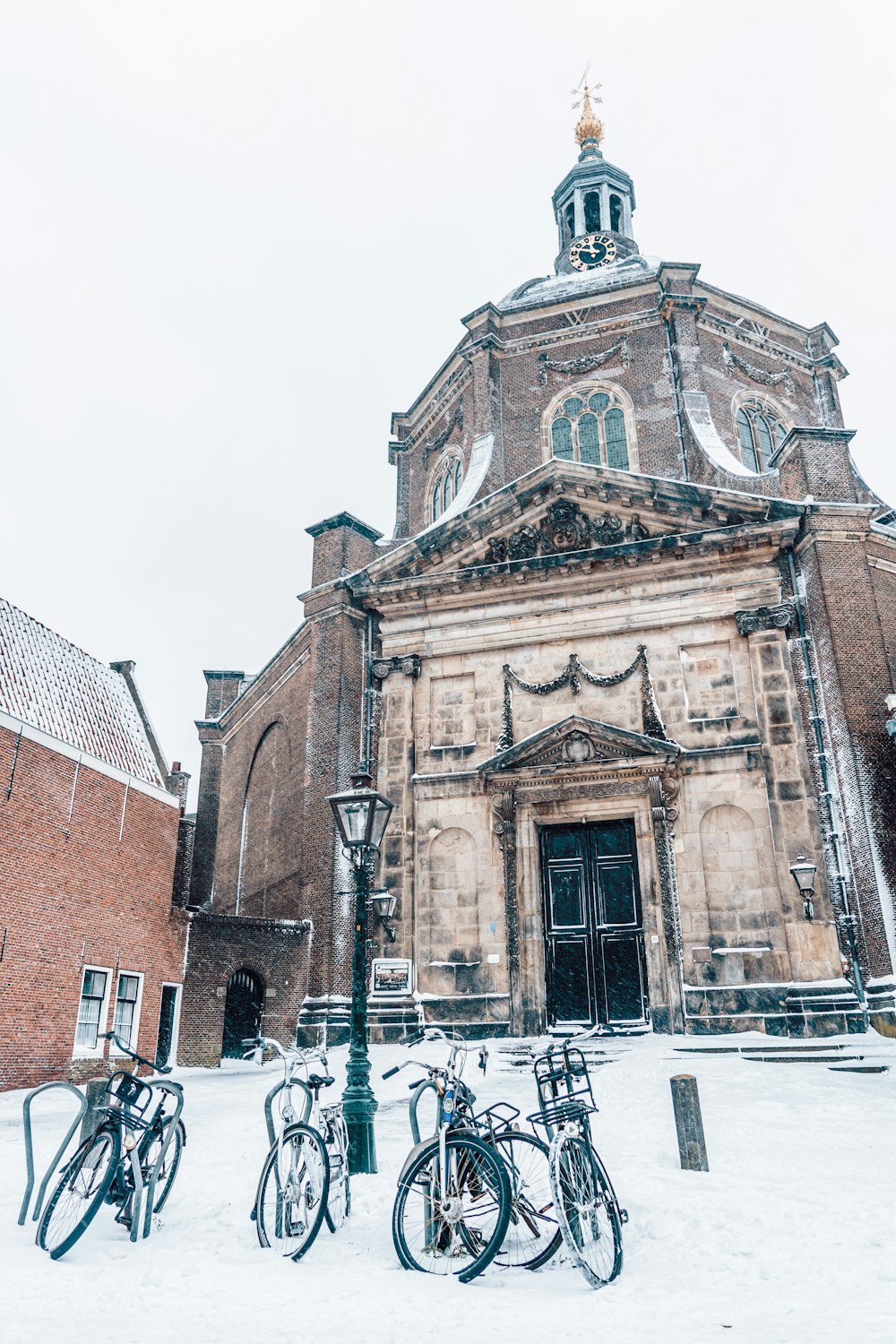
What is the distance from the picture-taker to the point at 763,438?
85.5ft

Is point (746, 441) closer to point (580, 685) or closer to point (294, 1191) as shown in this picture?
point (580, 685)

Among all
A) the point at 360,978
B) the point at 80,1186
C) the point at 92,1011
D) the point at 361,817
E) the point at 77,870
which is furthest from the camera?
the point at 92,1011

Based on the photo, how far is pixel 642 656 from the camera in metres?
19.7

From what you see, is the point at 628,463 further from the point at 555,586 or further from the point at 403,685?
the point at 403,685

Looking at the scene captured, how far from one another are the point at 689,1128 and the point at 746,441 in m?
20.6

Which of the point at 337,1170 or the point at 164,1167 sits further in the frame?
the point at 164,1167

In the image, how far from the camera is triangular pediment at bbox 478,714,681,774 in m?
18.7

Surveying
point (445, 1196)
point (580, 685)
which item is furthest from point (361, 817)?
point (580, 685)

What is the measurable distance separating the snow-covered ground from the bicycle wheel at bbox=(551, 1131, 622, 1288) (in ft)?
0.54

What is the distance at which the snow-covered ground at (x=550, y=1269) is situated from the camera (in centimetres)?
525

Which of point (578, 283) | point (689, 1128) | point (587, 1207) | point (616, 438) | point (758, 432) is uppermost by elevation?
point (578, 283)

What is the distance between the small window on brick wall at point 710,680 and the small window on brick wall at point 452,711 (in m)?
4.44

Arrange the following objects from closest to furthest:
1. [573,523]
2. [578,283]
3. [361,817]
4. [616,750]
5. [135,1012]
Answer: [361,817], [616,750], [135,1012], [573,523], [578,283]

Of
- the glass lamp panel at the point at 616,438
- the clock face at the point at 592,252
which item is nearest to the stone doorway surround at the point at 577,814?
the glass lamp panel at the point at 616,438
